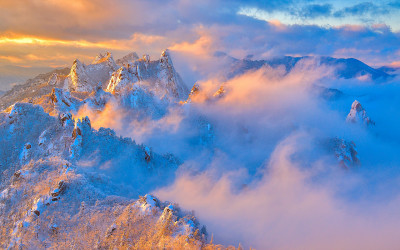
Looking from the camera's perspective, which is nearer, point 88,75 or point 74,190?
point 74,190

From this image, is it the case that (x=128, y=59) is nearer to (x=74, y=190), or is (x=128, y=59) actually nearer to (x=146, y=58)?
(x=146, y=58)

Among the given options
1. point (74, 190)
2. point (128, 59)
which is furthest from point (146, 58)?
point (74, 190)

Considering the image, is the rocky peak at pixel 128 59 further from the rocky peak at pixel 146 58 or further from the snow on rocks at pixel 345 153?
the snow on rocks at pixel 345 153

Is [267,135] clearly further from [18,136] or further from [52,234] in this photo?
[52,234]

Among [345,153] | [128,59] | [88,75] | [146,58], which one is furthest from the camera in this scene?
[128,59]

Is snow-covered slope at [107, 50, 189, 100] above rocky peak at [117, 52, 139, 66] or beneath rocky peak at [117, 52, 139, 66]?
beneath

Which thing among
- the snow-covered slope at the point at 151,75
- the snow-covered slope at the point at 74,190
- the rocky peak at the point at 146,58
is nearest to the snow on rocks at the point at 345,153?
the snow-covered slope at the point at 151,75

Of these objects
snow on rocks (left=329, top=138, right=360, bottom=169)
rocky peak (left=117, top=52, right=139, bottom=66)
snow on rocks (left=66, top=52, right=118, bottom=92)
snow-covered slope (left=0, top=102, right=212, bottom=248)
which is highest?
rocky peak (left=117, top=52, right=139, bottom=66)

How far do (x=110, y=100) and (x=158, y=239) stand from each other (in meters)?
72.2

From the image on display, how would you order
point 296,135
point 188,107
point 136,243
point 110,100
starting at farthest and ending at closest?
point 296,135 → point 188,107 → point 110,100 → point 136,243

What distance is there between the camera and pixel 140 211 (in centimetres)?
2872

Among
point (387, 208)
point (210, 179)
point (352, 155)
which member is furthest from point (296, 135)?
point (210, 179)

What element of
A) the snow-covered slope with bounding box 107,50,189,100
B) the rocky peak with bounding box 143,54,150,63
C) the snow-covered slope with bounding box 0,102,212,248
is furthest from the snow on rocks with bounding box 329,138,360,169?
the snow-covered slope with bounding box 0,102,212,248

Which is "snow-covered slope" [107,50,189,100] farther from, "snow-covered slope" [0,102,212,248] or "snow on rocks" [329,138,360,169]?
"snow on rocks" [329,138,360,169]
